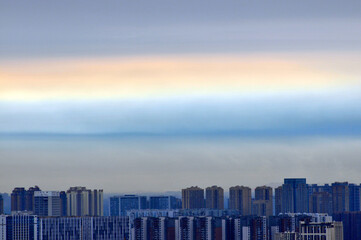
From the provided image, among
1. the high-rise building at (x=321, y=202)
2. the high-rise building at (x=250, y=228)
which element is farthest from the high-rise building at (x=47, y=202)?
the high-rise building at (x=321, y=202)

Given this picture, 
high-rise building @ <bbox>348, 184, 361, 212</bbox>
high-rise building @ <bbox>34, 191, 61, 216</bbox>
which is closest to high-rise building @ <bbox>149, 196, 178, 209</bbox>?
high-rise building @ <bbox>34, 191, 61, 216</bbox>

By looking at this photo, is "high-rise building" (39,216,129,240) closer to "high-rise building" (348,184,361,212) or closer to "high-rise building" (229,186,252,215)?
"high-rise building" (229,186,252,215)

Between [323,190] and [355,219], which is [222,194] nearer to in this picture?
[323,190]

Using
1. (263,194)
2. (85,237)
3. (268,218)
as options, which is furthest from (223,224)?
(263,194)

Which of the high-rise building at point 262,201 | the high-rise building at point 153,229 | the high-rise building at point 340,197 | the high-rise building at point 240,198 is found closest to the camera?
the high-rise building at point 153,229

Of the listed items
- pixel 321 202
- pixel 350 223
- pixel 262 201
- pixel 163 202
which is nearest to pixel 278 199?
pixel 262 201

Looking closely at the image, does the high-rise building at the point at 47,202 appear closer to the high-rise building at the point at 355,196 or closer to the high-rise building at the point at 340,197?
the high-rise building at the point at 340,197

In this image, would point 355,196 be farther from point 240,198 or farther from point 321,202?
point 240,198
